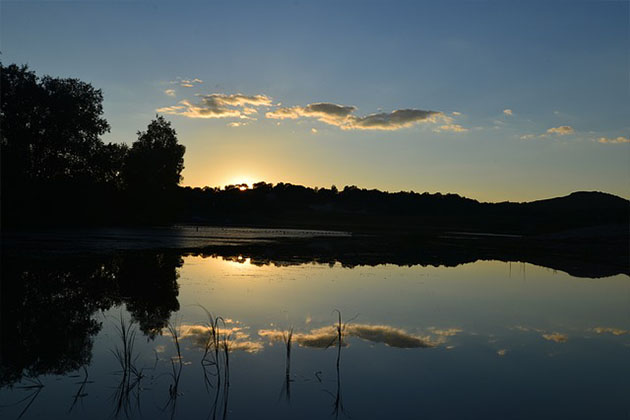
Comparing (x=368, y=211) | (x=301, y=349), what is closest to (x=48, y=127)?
(x=301, y=349)

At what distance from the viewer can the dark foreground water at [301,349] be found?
7707 mm

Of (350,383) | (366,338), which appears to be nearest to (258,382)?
(350,383)

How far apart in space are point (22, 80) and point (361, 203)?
398 ft

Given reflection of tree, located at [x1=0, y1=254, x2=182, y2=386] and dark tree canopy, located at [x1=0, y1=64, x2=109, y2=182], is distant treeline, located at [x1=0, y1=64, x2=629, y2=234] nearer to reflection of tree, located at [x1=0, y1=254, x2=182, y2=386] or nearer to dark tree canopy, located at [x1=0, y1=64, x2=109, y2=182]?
dark tree canopy, located at [x1=0, y1=64, x2=109, y2=182]

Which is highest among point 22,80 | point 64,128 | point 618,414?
point 22,80

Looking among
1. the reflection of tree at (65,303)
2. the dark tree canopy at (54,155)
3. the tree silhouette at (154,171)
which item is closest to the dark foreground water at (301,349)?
the reflection of tree at (65,303)

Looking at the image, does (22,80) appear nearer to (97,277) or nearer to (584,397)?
(97,277)

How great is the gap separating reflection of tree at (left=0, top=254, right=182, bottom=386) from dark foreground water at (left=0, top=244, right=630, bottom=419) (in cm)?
6

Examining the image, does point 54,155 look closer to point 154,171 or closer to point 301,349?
point 154,171

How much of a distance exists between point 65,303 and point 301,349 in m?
8.12

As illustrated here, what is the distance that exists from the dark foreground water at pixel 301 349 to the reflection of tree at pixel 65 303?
0.19 feet

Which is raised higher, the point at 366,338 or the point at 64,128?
the point at 64,128

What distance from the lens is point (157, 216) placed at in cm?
7719

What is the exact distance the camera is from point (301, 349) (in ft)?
34.8
